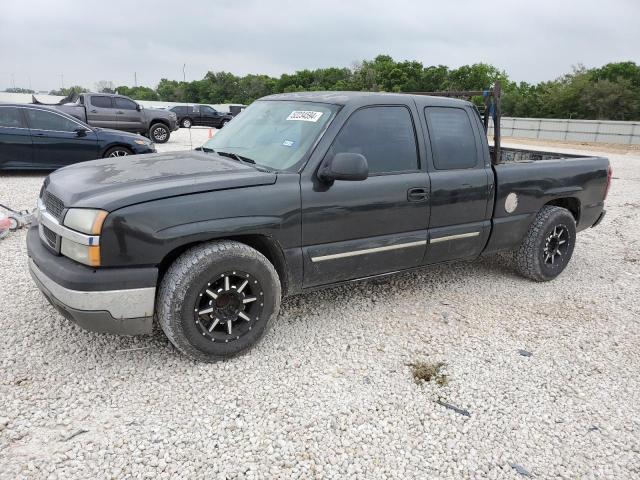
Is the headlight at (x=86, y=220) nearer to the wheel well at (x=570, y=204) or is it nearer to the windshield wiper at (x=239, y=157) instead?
the windshield wiper at (x=239, y=157)

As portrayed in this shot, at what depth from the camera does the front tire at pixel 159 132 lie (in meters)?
17.7

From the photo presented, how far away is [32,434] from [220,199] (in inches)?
63.4

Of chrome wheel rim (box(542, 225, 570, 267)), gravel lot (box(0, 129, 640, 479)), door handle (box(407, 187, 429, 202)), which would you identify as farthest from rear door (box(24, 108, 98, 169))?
chrome wheel rim (box(542, 225, 570, 267))

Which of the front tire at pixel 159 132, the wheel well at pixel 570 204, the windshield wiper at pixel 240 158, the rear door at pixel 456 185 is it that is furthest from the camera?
the front tire at pixel 159 132

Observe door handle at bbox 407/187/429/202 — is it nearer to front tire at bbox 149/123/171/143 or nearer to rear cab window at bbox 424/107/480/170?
rear cab window at bbox 424/107/480/170

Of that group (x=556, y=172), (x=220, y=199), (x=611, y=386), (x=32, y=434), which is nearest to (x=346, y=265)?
(x=220, y=199)

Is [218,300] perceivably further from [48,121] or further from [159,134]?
[159,134]

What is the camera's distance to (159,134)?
17906 millimetres

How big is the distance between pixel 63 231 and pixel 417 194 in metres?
2.48

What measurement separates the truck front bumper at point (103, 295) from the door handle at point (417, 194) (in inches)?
77.8

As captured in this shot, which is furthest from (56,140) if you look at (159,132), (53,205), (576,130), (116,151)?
(576,130)

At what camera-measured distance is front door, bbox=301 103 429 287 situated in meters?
3.52

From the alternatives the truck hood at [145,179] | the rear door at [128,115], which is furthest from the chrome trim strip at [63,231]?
the rear door at [128,115]

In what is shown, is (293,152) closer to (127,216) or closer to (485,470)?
(127,216)
